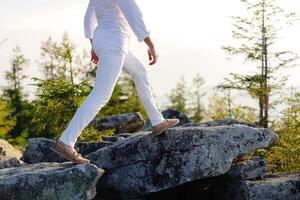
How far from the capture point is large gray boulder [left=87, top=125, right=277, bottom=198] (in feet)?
27.6

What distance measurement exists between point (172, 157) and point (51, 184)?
1997mm

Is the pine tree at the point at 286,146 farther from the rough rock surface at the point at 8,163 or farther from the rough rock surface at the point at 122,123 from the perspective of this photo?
the rough rock surface at the point at 8,163

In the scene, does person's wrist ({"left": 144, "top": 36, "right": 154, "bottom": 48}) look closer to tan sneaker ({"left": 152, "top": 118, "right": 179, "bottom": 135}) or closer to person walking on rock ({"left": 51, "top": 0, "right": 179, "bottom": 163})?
person walking on rock ({"left": 51, "top": 0, "right": 179, "bottom": 163})

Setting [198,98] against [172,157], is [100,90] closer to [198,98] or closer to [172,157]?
[172,157]

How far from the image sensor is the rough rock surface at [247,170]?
31.0 ft

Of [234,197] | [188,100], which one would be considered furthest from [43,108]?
[188,100]

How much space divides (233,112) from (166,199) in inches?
781

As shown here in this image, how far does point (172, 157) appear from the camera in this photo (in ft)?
27.9

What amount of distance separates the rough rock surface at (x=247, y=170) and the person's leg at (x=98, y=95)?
317cm

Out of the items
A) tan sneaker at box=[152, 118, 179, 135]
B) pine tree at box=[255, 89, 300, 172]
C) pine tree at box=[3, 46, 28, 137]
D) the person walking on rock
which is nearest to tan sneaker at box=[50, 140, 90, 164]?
the person walking on rock

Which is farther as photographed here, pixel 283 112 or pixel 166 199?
pixel 283 112

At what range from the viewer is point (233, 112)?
29109 millimetres

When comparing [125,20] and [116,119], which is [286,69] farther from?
[125,20]

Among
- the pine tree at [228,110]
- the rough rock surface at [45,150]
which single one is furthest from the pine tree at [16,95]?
the rough rock surface at [45,150]
